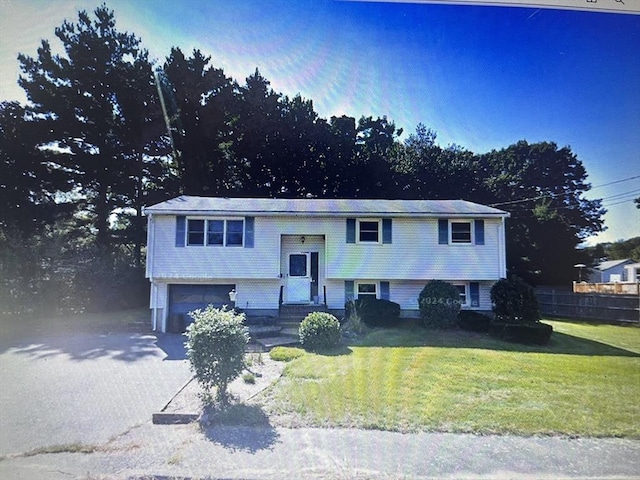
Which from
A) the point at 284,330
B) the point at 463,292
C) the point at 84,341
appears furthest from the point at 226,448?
the point at 463,292

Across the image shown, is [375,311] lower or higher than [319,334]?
higher

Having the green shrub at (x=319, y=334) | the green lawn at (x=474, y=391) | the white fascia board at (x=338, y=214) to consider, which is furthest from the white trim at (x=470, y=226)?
the green shrub at (x=319, y=334)

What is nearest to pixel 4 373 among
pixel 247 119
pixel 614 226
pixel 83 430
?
pixel 83 430

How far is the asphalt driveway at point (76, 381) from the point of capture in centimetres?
202

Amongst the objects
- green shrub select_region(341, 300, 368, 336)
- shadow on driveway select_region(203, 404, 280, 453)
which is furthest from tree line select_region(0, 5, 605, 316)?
green shrub select_region(341, 300, 368, 336)

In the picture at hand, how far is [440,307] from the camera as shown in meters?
7.63

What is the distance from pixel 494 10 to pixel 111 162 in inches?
166

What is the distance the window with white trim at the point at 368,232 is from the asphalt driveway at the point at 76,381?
5023mm

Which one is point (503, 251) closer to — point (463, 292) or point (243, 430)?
point (463, 292)

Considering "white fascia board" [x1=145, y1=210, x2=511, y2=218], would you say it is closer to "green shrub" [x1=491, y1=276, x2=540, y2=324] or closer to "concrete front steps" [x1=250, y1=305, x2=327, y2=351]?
"green shrub" [x1=491, y1=276, x2=540, y2=324]

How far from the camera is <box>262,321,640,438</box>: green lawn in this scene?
2369mm

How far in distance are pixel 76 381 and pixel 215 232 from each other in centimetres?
507

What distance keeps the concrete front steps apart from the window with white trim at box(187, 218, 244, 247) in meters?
2.15

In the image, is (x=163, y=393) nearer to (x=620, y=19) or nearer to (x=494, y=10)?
(x=494, y=10)
